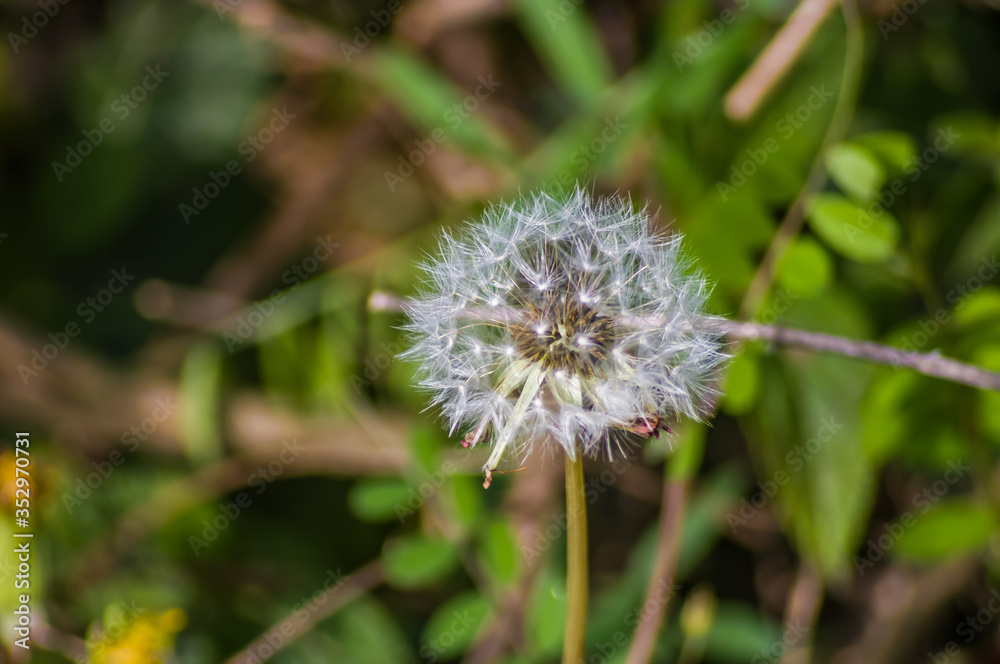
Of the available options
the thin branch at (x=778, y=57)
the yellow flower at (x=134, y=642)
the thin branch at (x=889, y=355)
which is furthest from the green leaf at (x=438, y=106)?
the yellow flower at (x=134, y=642)

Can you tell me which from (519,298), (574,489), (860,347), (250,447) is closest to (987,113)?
(860,347)

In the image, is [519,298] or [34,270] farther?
[34,270]

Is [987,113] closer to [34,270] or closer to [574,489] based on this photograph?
[574,489]

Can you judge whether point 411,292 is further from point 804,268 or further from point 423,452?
point 804,268

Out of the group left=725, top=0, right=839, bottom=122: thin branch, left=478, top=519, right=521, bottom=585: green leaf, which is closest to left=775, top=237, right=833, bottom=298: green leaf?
left=725, top=0, right=839, bottom=122: thin branch

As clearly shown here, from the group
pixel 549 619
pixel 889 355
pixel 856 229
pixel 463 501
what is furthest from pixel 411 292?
pixel 889 355

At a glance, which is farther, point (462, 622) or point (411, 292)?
point (411, 292)
